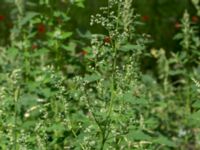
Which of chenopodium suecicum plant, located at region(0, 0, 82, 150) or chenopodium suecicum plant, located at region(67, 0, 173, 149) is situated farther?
chenopodium suecicum plant, located at region(0, 0, 82, 150)

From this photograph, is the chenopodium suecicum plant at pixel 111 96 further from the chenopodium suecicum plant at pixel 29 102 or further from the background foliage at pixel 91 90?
the chenopodium suecicum plant at pixel 29 102

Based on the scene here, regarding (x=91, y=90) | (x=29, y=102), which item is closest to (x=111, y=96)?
(x=91, y=90)

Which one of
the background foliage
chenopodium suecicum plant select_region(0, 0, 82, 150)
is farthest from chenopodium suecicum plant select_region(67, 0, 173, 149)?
chenopodium suecicum plant select_region(0, 0, 82, 150)

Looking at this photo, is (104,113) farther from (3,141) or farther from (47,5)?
(47,5)

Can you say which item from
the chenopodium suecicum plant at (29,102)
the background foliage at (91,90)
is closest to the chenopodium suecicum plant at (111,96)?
the background foliage at (91,90)

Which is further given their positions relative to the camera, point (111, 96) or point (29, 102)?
point (29, 102)

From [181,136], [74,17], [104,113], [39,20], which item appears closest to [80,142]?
[104,113]

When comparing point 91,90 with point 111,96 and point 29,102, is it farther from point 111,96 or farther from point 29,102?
point 29,102

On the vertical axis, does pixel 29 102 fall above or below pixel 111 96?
below

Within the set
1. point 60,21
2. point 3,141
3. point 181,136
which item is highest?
point 60,21

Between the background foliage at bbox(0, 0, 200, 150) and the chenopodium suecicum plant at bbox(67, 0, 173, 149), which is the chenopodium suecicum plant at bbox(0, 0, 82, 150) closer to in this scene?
the background foliage at bbox(0, 0, 200, 150)

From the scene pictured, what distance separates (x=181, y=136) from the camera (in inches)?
221

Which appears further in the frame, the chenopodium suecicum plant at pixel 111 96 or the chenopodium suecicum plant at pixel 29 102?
A: the chenopodium suecicum plant at pixel 29 102

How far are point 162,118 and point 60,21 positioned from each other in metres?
1.58
